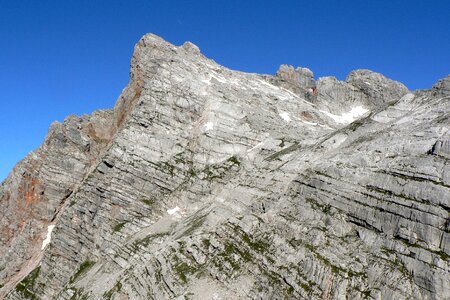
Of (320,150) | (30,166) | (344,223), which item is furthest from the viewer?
(30,166)

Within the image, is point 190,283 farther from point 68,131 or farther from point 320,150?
Answer: point 68,131

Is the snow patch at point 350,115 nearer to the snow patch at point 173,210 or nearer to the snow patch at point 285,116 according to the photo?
the snow patch at point 285,116

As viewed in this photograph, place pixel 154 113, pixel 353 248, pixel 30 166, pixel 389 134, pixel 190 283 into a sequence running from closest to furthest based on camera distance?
pixel 353 248 < pixel 190 283 < pixel 389 134 < pixel 154 113 < pixel 30 166

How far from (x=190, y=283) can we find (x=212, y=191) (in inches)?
814

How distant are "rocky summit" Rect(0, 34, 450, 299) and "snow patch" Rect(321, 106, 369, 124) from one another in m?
4.08

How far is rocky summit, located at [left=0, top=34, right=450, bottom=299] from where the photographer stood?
31.2 m

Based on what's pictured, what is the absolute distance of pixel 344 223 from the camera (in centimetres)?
3441

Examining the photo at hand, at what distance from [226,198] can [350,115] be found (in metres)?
73.1

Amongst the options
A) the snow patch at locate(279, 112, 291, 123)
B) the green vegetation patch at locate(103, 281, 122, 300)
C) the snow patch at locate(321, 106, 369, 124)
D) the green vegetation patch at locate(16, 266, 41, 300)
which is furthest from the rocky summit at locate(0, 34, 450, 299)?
the snow patch at locate(321, 106, 369, 124)

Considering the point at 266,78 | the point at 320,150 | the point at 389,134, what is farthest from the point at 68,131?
the point at 389,134

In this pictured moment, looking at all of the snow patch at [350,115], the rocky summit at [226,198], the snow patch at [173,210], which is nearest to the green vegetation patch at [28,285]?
the rocky summit at [226,198]

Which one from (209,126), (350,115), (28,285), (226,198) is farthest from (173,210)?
(350,115)

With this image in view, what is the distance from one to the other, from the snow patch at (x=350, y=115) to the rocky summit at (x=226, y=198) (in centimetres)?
408

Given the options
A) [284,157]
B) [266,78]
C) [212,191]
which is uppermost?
[266,78]
